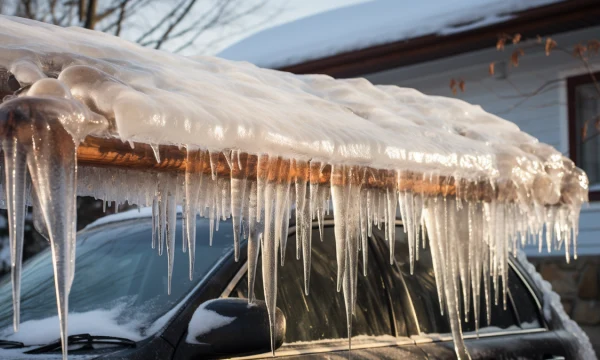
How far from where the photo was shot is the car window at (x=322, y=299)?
10.3 ft

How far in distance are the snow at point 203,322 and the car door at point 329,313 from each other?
36cm

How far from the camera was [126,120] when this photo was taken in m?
1.85

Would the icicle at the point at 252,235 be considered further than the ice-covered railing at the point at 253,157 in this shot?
Yes

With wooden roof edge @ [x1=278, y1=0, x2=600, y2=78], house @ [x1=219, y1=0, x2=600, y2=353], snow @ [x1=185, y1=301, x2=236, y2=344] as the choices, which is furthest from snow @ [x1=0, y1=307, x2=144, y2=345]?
wooden roof edge @ [x1=278, y1=0, x2=600, y2=78]

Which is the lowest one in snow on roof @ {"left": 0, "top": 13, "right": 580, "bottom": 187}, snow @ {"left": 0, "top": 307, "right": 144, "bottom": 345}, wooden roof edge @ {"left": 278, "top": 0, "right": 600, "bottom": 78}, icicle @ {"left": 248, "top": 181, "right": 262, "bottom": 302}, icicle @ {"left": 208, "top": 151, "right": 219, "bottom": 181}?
snow @ {"left": 0, "top": 307, "right": 144, "bottom": 345}

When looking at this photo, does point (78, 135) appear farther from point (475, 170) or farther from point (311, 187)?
point (475, 170)

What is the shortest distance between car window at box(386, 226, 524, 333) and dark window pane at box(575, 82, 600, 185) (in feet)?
18.3

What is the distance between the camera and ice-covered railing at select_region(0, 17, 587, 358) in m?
1.83

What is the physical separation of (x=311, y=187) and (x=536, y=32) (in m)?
7.16

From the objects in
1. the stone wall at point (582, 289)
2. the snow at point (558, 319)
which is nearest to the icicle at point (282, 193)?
the snow at point (558, 319)

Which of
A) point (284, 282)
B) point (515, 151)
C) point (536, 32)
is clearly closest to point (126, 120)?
point (284, 282)

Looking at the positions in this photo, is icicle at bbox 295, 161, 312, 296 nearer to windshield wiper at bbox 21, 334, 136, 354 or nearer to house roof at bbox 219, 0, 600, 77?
windshield wiper at bbox 21, 334, 136, 354

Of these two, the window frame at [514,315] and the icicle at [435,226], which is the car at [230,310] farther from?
the icicle at [435,226]

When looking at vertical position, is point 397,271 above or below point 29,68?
below
